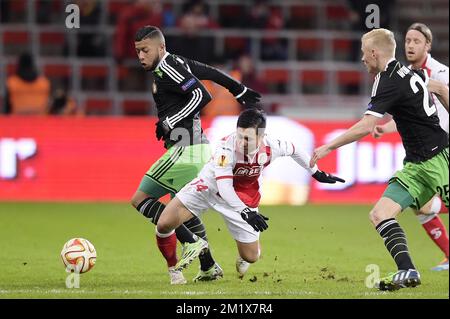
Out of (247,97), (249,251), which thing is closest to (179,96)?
(247,97)

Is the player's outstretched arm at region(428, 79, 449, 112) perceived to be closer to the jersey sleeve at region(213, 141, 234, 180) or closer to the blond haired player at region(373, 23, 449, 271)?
the blond haired player at region(373, 23, 449, 271)

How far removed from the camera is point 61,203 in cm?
1559

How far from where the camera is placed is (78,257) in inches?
336

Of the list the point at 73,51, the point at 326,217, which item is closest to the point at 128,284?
the point at 326,217

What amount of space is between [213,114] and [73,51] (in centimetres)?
333

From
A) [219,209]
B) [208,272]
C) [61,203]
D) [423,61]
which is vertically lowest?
[61,203]

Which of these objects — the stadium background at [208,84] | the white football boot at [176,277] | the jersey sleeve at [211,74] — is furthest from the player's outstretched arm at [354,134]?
the stadium background at [208,84]

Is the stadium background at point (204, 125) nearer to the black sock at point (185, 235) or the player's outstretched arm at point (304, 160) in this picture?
the black sock at point (185, 235)

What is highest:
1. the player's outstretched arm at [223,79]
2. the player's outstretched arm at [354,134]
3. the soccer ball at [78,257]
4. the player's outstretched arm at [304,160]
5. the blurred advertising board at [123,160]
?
the player's outstretched arm at [223,79]

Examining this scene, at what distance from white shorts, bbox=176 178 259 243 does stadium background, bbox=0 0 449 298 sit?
16.6 inches

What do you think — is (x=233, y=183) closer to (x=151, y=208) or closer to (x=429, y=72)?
(x=151, y=208)

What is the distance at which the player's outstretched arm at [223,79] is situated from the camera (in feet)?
30.5

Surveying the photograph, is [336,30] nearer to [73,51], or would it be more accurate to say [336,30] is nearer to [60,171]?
[73,51]

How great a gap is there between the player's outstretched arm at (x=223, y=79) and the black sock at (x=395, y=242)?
6.51 ft
